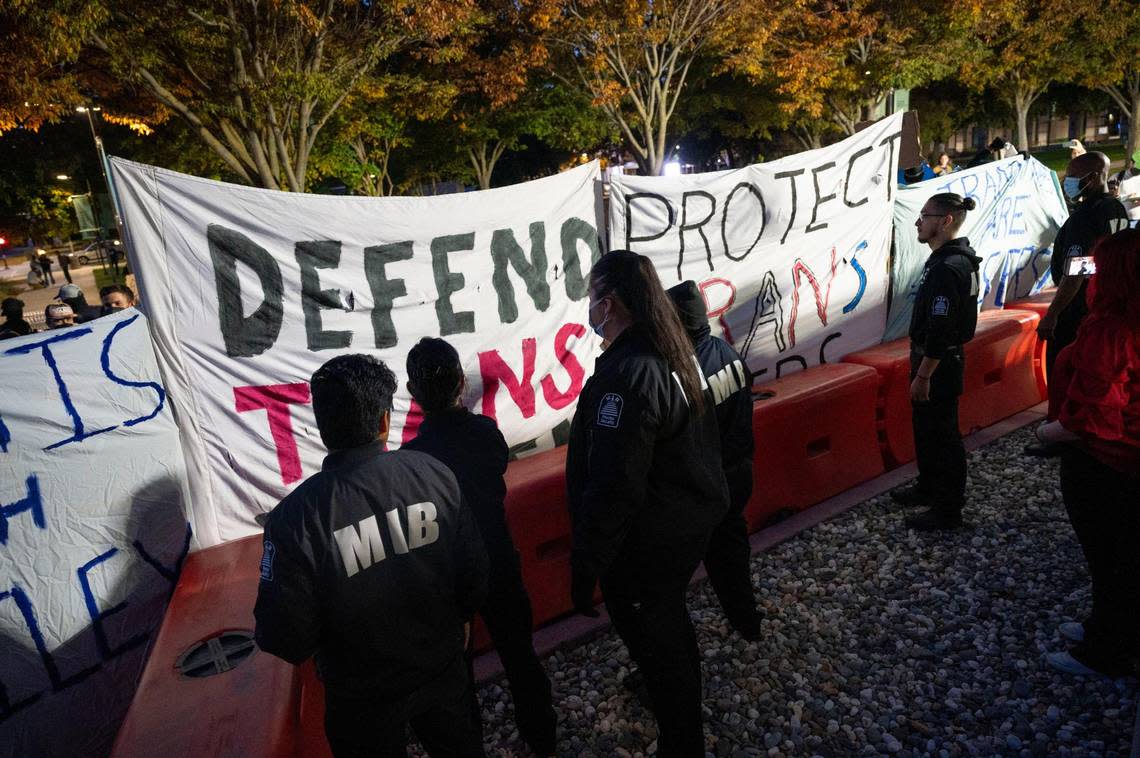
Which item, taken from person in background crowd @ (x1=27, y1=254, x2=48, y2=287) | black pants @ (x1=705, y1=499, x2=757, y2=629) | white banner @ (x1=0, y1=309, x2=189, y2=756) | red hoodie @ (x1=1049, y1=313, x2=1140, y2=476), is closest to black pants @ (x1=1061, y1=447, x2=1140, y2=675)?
red hoodie @ (x1=1049, y1=313, x2=1140, y2=476)

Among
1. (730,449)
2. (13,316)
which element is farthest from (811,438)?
(13,316)

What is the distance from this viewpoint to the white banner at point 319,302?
3.23 metres

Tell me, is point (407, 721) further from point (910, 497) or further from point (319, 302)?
point (910, 497)

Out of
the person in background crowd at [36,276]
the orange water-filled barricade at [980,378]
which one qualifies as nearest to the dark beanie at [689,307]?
the orange water-filled barricade at [980,378]

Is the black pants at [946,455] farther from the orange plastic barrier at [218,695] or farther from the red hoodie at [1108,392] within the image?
the orange plastic barrier at [218,695]

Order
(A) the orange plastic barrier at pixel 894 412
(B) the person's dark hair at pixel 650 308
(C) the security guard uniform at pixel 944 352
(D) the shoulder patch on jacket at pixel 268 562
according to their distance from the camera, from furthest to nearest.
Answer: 1. (A) the orange plastic barrier at pixel 894 412
2. (C) the security guard uniform at pixel 944 352
3. (B) the person's dark hair at pixel 650 308
4. (D) the shoulder patch on jacket at pixel 268 562

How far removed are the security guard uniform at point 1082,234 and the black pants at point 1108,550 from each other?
2528mm

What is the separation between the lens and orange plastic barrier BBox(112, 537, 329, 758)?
2.00 m

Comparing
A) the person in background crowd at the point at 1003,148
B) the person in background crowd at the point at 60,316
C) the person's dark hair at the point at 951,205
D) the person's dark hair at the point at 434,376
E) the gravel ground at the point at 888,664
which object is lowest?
the gravel ground at the point at 888,664

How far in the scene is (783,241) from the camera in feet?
17.5

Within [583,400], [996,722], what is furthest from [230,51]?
[996,722]

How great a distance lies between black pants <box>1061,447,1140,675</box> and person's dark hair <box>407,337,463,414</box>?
2475 millimetres

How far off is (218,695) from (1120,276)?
3422 mm

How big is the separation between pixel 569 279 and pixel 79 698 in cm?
318
